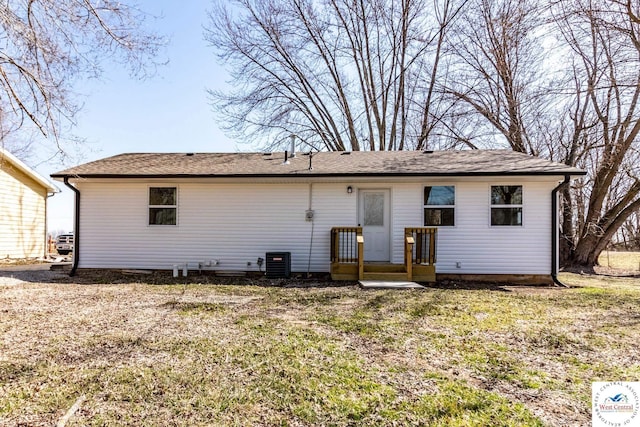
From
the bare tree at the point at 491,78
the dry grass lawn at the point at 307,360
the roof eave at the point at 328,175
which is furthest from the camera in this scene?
the bare tree at the point at 491,78

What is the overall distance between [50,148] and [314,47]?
15.8 meters

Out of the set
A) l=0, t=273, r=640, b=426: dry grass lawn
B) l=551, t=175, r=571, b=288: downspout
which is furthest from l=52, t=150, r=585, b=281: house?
l=0, t=273, r=640, b=426: dry grass lawn

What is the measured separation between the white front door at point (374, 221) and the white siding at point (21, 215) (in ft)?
41.0

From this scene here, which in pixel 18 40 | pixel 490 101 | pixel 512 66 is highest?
pixel 512 66

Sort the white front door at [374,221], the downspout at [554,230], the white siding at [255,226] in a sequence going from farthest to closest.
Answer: the white front door at [374,221], the white siding at [255,226], the downspout at [554,230]

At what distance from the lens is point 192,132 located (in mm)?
13820

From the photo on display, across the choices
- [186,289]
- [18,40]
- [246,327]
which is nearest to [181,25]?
[18,40]

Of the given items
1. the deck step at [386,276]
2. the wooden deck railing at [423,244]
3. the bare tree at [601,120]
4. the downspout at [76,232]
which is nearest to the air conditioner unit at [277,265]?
the deck step at [386,276]

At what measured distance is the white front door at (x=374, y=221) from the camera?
9.23m

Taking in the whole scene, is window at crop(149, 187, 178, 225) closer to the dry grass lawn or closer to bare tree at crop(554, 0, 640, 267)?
the dry grass lawn

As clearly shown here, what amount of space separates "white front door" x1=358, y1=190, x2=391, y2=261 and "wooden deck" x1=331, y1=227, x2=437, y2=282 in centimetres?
51

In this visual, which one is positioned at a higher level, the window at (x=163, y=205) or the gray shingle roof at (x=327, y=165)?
the gray shingle roof at (x=327, y=165)

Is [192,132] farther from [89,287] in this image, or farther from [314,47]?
[314,47]

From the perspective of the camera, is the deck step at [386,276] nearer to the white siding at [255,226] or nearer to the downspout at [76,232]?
the white siding at [255,226]
